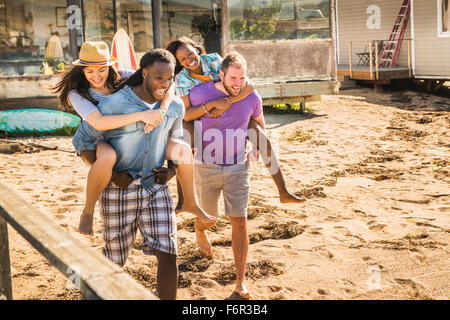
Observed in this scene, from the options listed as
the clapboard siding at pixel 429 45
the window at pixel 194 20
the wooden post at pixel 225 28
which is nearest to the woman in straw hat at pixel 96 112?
the wooden post at pixel 225 28

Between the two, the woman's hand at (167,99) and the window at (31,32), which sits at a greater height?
the window at (31,32)

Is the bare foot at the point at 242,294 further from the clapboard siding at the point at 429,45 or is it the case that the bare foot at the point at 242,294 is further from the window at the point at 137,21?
the clapboard siding at the point at 429,45

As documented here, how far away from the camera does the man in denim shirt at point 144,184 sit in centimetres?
308

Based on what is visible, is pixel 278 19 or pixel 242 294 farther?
pixel 278 19

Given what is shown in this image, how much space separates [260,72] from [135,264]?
887 centimetres

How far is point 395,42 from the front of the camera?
1786 centimetres

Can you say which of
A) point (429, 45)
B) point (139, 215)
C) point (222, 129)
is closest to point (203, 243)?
point (222, 129)

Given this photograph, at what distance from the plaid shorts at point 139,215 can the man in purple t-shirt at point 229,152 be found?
719 millimetres

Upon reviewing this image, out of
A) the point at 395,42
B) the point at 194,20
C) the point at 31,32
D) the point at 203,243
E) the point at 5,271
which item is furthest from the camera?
the point at 395,42

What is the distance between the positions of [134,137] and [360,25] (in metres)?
18.2

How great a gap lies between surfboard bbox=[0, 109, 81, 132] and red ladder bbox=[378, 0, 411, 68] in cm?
1157

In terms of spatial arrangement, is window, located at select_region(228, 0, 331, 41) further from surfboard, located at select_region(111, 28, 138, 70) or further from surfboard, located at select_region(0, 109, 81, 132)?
surfboard, located at select_region(0, 109, 81, 132)

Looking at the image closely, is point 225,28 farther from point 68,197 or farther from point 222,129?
point 222,129

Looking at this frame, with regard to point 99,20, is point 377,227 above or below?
below
